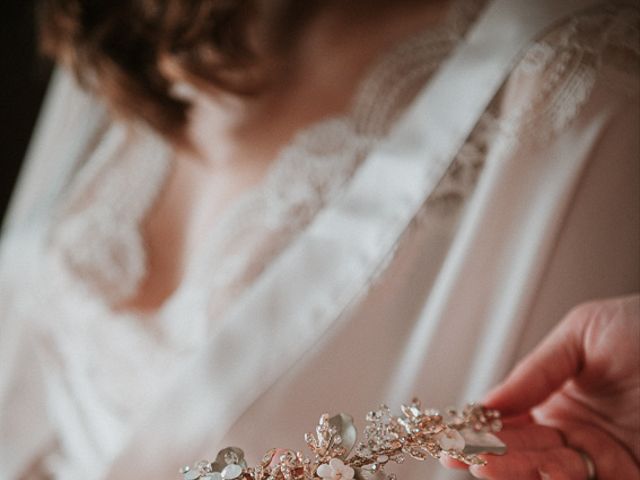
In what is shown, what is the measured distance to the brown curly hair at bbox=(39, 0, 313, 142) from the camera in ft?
3.02

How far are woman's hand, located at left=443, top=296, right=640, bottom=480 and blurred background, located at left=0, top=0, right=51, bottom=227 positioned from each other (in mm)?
1221

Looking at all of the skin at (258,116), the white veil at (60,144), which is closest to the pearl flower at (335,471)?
the skin at (258,116)

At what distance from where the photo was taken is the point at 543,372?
48 centimetres

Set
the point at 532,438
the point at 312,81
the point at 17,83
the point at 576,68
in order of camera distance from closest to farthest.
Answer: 1. the point at 532,438
2. the point at 576,68
3. the point at 312,81
4. the point at 17,83

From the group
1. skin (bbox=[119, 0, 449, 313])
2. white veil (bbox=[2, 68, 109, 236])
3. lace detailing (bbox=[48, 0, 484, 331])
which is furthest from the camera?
white veil (bbox=[2, 68, 109, 236])

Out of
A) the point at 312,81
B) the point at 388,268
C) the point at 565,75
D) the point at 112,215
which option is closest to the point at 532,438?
the point at 388,268

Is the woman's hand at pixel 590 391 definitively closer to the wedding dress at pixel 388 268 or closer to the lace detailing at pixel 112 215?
the wedding dress at pixel 388 268

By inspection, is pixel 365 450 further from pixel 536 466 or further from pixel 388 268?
pixel 388 268

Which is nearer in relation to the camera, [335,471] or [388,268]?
[335,471]

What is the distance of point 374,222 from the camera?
66 cm

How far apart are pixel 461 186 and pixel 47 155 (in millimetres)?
867

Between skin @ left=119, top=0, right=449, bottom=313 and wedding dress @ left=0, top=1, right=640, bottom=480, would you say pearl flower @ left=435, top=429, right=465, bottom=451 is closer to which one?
wedding dress @ left=0, top=1, right=640, bottom=480

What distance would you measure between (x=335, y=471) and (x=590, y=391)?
26cm

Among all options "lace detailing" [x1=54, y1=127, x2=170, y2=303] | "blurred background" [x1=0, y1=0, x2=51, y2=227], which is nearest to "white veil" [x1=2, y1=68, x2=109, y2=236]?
"lace detailing" [x1=54, y1=127, x2=170, y2=303]
